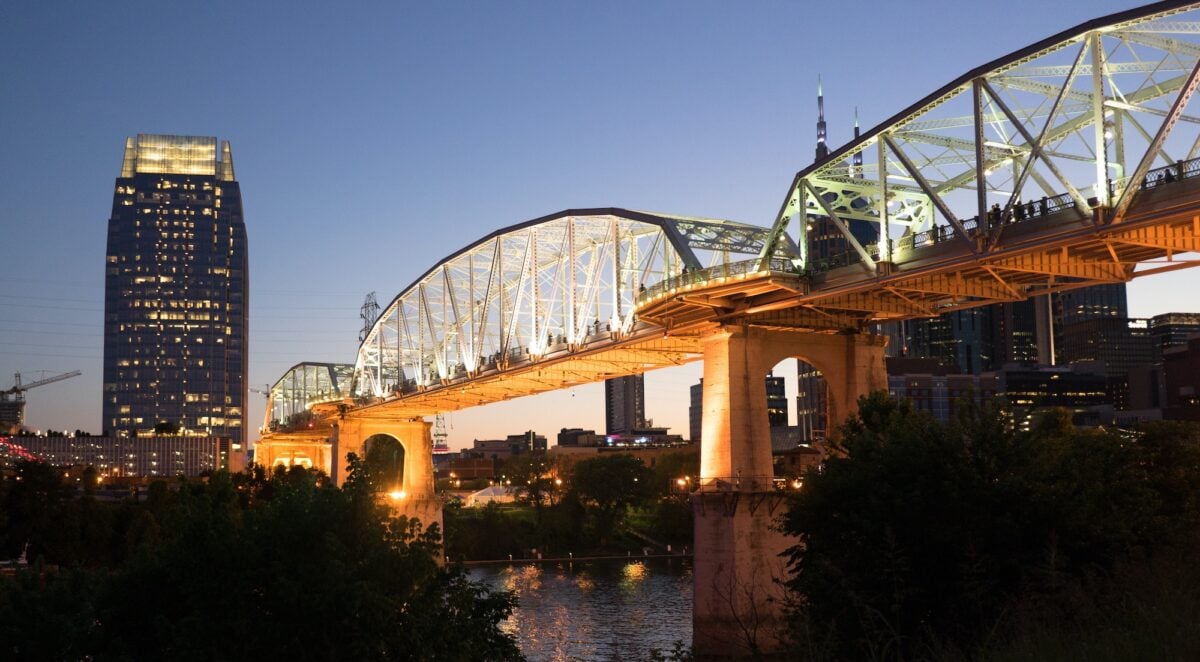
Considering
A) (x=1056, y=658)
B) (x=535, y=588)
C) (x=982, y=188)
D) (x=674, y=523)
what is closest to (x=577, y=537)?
(x=674, y=523)

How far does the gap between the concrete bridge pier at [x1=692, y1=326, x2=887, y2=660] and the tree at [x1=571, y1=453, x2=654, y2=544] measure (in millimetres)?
81035

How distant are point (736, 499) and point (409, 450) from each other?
7243 cm

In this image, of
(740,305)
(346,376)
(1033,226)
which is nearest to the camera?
(1033,226)

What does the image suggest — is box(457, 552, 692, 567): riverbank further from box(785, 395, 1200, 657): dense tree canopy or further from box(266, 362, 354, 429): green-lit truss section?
box(785, 395, 1200, 657): dense tree canopy

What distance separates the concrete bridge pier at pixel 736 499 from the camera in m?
54.3

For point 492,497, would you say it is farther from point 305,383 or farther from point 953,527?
point 953,527

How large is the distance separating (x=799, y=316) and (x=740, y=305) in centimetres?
435

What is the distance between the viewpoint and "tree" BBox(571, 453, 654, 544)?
458 ft

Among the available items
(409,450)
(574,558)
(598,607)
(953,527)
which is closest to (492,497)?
(574,558)

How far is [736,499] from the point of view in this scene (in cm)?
5512

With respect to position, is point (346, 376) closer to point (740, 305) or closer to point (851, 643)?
point (740, 305)

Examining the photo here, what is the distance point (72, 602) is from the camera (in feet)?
99.9

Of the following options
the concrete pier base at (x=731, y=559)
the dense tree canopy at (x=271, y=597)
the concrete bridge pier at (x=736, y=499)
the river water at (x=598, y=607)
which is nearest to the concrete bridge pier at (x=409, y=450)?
the river water at (x=598, y=607)

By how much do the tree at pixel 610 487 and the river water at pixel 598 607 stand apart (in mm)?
15989
